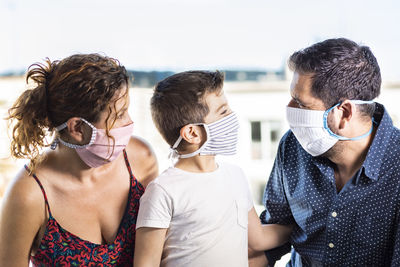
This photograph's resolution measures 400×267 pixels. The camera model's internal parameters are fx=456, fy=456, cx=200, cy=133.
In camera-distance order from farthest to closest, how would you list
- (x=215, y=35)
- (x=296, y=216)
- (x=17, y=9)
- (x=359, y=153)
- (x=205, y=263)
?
1. (x=17, y=9)
2. (x=215, y=35)
3. (x=296, y=216)
4. (x=359, y=153)
5. (x=205, y=263)

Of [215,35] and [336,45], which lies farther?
[215,35]

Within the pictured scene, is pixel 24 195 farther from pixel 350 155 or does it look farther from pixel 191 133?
pixel 350 155

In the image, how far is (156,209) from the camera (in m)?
1.28

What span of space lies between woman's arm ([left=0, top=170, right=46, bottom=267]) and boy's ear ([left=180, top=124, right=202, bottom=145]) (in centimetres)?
47

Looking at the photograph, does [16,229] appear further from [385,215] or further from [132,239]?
[385,215]

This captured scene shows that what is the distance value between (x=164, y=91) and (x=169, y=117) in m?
0.08

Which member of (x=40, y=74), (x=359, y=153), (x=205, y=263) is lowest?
(x=205, y=263)

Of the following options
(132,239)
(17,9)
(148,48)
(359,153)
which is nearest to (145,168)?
(132,239)

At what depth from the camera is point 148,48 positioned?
2277 mm

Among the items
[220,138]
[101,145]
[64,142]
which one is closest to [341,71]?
[220,138]

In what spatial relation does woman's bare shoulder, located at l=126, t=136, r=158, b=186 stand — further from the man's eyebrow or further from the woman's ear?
the man's eyebrow

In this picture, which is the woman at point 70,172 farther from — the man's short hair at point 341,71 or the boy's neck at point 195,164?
the man's short hair at point 341,71

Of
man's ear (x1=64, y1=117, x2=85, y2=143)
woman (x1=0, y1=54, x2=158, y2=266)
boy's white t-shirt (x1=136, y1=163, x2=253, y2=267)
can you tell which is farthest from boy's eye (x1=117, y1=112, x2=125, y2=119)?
boy's white t-shirt (x1=136, y1=163, x2=253, y2=267)

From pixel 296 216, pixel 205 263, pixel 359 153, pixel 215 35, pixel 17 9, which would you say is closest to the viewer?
pixel 205 263
